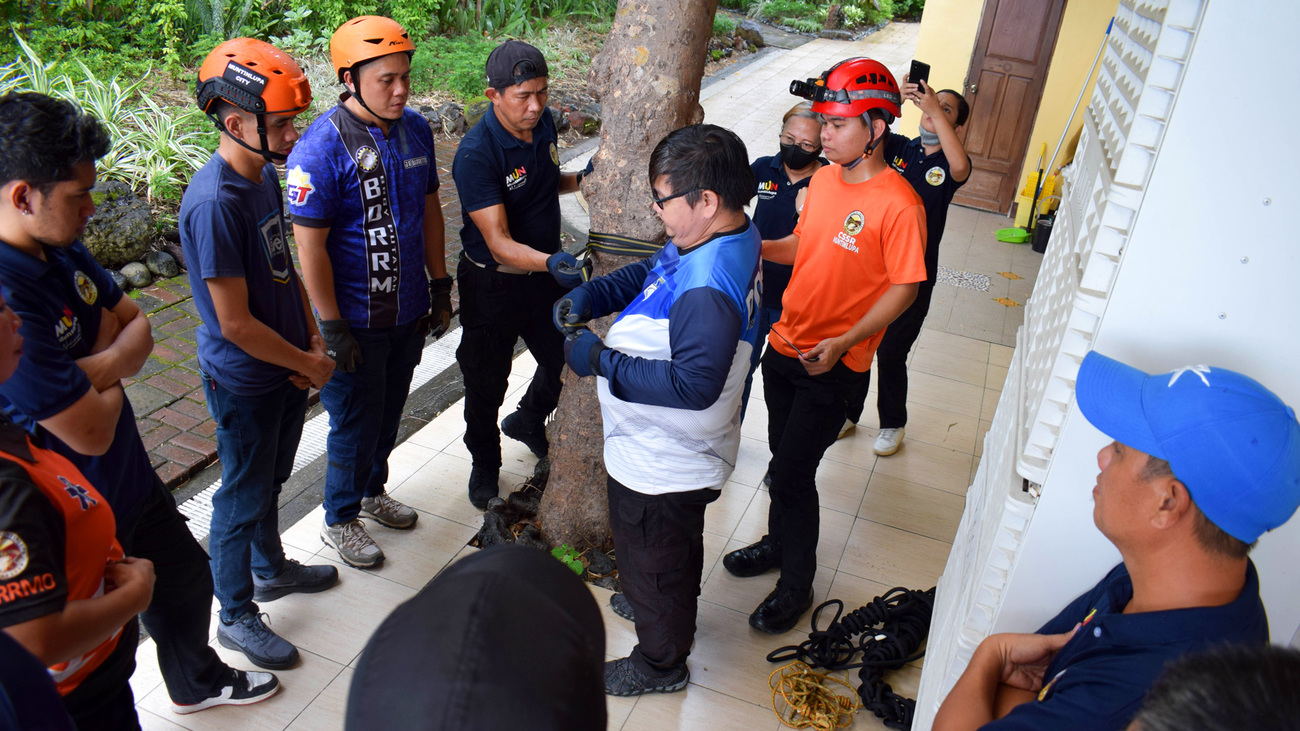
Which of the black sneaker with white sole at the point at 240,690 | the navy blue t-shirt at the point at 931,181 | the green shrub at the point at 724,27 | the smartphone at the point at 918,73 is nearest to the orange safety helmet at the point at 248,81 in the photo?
the black sneaker with white sole at the point at 240,690

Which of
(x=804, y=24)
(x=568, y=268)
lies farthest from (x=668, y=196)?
(x=804, y=24)

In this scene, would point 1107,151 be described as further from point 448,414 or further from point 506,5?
point 506,5

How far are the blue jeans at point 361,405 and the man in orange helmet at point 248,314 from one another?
22 centimetres

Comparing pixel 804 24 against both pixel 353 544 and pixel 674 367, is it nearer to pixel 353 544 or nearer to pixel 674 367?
pixel 353 544

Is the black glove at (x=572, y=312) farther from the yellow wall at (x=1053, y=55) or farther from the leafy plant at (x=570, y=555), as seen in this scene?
the yellow wall at (x=1053, y=55)

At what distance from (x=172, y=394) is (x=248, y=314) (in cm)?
239

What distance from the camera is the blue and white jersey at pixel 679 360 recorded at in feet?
6.83

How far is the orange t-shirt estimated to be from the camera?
268 cm

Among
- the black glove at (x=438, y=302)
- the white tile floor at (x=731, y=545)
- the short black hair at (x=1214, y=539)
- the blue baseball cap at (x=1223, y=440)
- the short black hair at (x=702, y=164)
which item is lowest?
the white tile floor at (x=731, y=545)

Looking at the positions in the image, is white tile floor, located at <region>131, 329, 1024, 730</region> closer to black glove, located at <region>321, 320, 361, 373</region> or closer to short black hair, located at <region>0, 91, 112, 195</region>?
black glove, located at <region>321, 320, 361, 373</region>

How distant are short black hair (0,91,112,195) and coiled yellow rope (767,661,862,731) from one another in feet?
8.35

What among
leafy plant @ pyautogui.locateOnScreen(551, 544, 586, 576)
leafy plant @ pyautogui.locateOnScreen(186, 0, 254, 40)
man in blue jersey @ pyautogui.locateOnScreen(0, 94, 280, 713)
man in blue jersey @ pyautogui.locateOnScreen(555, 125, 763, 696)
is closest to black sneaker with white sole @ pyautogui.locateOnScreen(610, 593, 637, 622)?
leafy plant @ pyautogui.locateOnScreen(551, 544, 586, 576)

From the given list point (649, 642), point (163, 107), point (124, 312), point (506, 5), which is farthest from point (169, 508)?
Result: point (506, 5)

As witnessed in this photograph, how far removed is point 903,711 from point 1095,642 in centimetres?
146
